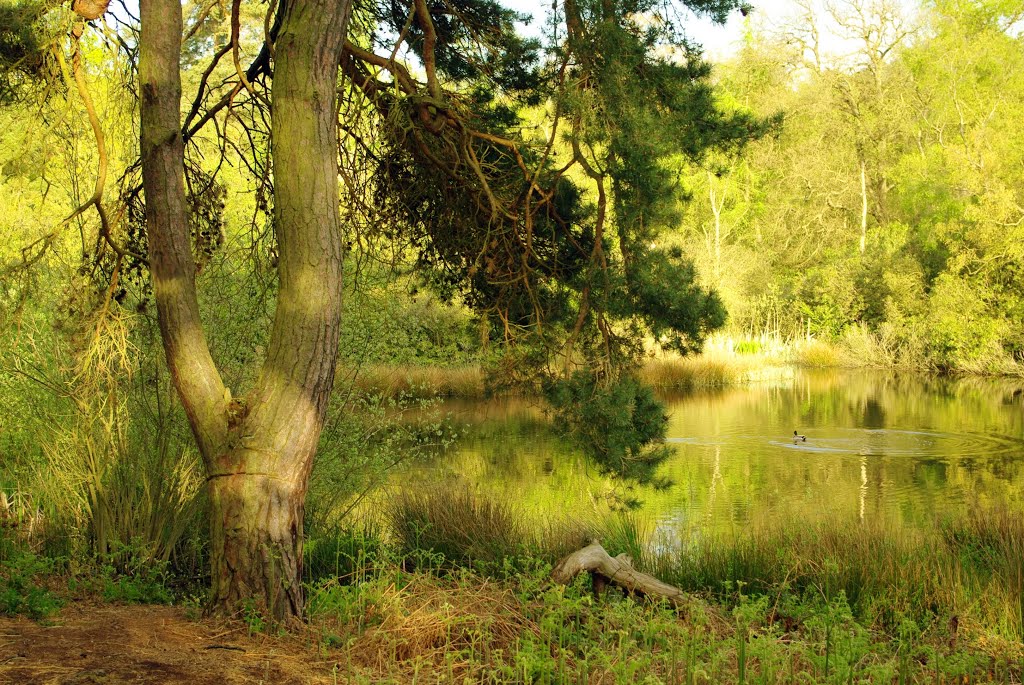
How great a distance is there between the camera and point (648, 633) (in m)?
4.01

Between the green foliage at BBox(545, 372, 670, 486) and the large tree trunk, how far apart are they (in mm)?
2459

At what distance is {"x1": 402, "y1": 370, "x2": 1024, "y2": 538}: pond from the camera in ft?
33.7

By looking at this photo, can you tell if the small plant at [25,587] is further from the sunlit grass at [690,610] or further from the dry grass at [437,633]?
the dry grass at [437,633]

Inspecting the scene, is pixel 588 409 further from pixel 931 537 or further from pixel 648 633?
pixel 931 537

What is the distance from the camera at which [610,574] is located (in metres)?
5.29

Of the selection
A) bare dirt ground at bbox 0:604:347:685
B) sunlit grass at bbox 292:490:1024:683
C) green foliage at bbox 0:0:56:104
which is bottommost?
sunlit grass at bbox 292:490:1024:683

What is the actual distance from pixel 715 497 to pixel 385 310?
5.54 metres

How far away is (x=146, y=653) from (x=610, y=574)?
8.03 feet

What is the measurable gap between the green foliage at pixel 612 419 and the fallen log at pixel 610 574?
127cm

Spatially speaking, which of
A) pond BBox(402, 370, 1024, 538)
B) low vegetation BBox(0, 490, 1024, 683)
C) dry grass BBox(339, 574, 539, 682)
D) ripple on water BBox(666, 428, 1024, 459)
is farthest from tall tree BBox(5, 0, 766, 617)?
ripple on water BBox(666, 428, 1024, 459)

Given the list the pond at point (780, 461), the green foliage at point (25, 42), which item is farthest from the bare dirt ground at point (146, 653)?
the pond at point (780, 461)

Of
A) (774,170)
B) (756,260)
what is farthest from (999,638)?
(774,170)

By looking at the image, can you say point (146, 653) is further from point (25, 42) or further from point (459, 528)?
point (25, 42)

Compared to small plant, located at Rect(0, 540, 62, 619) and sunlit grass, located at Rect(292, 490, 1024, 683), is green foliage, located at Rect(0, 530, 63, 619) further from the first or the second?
sunlit grass, located at Rect(292, 490, 1024, 683)
